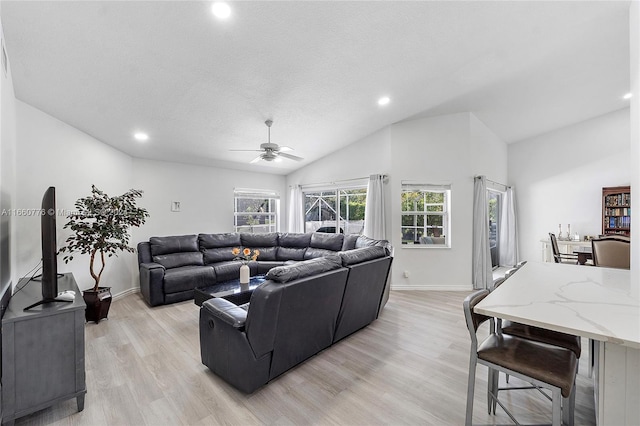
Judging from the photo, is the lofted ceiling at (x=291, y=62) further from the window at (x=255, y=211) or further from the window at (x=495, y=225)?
the window at (x=495, y=225)

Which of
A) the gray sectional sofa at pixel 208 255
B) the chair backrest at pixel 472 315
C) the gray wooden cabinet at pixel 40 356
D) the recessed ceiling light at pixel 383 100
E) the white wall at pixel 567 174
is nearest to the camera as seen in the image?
the chair backrest at pixel 472 315

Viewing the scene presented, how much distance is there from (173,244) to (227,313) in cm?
334

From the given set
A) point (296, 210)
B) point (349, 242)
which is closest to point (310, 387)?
point (349, 242)

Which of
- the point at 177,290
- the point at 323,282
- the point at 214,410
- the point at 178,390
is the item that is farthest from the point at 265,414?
the point at 177,290

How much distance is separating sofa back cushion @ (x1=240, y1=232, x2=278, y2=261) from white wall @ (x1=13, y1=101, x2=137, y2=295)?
2.10m

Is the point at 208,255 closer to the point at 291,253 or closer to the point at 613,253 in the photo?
the point at 291,253

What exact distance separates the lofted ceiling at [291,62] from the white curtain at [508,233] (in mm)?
2504

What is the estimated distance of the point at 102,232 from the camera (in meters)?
3.48

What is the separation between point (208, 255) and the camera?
5.26m

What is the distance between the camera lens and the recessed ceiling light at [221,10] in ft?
6.87

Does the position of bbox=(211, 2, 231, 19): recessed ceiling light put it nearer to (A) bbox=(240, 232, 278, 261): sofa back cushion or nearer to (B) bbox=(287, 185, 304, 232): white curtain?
(A) bbox=(240, 232, 278, 261): sofa back cushion

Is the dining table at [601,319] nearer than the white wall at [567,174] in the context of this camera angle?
Yes

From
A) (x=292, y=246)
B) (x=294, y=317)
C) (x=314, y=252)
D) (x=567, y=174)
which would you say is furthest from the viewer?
(x=567, y=174)

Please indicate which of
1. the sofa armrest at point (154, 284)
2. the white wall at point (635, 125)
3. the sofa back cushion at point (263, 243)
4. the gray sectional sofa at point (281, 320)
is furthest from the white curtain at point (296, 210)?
the white wall at point (635, 125)
